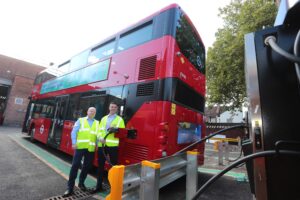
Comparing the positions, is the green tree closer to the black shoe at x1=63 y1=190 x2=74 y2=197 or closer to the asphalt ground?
the asphalt ground

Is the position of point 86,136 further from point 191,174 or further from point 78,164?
point 191,174

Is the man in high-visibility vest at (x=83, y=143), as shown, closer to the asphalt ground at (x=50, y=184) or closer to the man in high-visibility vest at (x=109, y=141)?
the man in high-visibility vest at (x=109, y=141)

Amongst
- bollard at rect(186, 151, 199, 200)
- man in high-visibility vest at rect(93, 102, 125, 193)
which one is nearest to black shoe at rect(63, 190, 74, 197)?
man in high-visibility vest at rect(93, 102, 125, 193)

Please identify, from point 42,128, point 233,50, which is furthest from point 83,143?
point 233,50

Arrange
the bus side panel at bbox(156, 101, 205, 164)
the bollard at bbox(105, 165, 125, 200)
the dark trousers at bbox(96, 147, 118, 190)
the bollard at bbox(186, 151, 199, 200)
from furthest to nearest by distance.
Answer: the dark trousers at bbox(96, 147, 118, 190), the bus side panel at bbox(156, 101, 205, 164), the bollard at bbox(186, 151, 199, 200), the bollard at bbox(105, 165, 125, 200)

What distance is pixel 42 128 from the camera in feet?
25.9

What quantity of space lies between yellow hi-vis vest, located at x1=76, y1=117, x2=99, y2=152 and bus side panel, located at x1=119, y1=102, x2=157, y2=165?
0.63 meters

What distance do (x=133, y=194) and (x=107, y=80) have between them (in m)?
3.67

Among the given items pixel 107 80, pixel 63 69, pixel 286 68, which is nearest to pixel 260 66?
pixel 286 68

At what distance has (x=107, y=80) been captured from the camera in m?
4.61

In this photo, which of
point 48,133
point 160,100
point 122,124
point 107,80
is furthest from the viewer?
point 48,133

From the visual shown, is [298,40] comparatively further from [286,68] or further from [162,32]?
[162,32]

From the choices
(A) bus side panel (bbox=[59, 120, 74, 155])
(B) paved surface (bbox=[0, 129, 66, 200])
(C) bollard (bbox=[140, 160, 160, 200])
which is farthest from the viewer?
(A) bus side panel (bbox=[59, 120, 74, 155])

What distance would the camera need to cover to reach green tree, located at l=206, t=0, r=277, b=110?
34.7 ft
